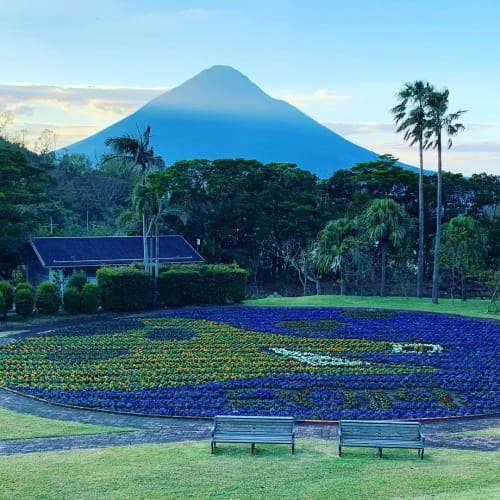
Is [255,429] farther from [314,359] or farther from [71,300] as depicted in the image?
[71,300]

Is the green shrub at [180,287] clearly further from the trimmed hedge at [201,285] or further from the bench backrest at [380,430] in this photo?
the bench backrest at [380,430]

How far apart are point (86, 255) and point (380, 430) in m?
33.3

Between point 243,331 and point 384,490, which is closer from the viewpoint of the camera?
point 384,490

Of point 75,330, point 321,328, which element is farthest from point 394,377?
point 75,330

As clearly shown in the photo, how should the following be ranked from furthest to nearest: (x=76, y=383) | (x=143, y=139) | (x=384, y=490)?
(x=143, y=139), (x=76, y=383), (x=384, y=490)

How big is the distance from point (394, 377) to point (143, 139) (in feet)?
74.3

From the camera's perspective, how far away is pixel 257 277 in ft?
173

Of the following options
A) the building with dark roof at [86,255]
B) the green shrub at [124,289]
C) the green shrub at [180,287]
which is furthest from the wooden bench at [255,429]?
the building with dark roof at [86,255]

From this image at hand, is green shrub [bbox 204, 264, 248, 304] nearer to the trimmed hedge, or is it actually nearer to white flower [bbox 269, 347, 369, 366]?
the trimmed hedge

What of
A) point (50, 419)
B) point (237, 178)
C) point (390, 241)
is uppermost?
point (237, 178)

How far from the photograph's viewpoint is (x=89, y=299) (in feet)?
107

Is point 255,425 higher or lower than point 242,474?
higher

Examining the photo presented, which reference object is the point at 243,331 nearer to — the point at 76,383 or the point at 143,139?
the point at 76,383

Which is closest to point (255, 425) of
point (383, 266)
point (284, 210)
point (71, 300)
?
point (71, 300)
